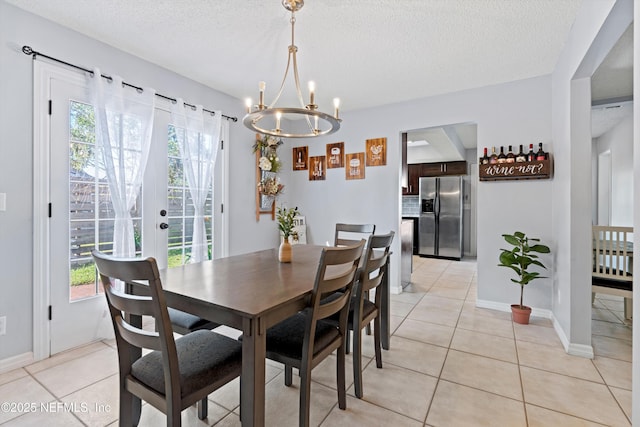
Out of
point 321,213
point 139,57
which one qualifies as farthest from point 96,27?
point 321,213

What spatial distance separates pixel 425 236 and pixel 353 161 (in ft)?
11.2

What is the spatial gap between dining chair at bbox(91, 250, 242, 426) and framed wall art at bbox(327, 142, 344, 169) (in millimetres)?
3252

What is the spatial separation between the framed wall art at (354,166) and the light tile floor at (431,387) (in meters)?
2.20

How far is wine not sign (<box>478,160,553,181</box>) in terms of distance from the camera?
9.55 ft

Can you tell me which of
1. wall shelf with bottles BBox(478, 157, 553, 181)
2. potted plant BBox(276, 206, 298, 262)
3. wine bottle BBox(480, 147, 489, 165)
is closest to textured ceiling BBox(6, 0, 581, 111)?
wine bottle BBox(480, 147, 489, 165)

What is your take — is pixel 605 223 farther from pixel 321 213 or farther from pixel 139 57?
pixel 139 57

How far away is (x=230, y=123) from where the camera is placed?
144 inches

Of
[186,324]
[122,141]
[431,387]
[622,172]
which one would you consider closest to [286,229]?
[186,324]

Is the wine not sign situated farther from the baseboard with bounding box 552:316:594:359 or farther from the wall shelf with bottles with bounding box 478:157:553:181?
the baseboard with bounding box 552:316:594:359

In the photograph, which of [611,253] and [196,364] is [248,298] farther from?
[611,253]

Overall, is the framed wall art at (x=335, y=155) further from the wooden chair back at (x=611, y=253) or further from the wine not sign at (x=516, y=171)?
the wooden chair back at (x=611, y=253)

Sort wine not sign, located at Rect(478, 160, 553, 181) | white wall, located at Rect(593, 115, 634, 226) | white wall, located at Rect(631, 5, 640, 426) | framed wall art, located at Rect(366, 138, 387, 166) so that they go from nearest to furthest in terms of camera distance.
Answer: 1. white wall, located at Rect(631, 5, 640, 426)
2. wine not sign, located at Rect(478, 160, 553, 181)
3. white wall, located at Rect(593, 115, 634, 226)
4. framed wall art, located at Rect(366, 138, 387, 166)

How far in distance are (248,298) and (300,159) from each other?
141 inches

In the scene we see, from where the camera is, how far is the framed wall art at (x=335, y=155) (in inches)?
168
